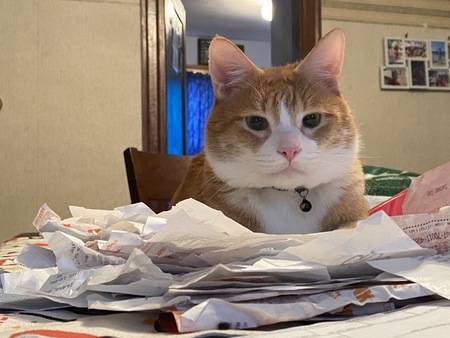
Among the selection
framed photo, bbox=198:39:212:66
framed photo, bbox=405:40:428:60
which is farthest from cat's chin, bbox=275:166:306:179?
framed photo, bbox=198:39:212:66

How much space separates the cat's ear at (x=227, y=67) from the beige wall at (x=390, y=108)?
2427 mm

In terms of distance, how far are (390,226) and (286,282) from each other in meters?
0.10

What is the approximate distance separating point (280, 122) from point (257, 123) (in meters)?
0.04

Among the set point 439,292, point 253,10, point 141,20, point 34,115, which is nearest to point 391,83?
point 141,20

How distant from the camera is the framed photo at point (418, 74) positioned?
335 centimetres

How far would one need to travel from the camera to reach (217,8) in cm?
568

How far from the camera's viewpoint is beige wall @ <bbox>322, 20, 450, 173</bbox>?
329cm

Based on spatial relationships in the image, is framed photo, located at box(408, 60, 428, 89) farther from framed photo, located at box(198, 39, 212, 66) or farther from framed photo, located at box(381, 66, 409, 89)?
framed photo, located at box(198, 39, 212, 66)

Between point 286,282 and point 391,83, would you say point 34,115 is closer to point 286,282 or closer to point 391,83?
point 391,83

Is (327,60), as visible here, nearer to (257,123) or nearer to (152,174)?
(257,123)

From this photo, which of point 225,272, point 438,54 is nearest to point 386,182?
point 225,272

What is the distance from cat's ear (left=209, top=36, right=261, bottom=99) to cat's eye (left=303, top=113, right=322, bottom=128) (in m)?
0.14

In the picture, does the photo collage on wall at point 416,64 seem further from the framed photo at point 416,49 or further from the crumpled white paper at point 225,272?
the crumpled white paper at point 225,272

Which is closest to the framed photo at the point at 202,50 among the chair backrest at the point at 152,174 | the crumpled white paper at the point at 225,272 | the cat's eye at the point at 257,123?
the chair backrest at the point at 152,174
